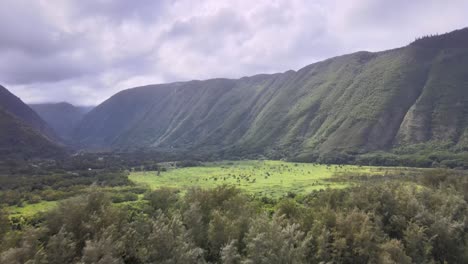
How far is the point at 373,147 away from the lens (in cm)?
18512

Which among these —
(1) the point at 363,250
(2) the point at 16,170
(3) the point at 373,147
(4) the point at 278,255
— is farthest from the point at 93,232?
(3) the point at 373,147

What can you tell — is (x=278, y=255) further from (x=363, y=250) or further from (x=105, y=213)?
(x=105, y=213)

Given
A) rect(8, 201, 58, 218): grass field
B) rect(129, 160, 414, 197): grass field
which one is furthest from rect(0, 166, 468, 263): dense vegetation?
rect(129, 160, 414, 197): grass field

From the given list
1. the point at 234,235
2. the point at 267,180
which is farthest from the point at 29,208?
the point at 267,180

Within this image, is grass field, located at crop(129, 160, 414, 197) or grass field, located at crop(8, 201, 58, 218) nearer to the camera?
grass field, located at crop(8, 201, 58, 218)

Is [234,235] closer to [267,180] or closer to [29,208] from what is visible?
[29,208]

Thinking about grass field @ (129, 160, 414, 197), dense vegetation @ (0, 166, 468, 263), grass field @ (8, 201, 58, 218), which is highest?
dense vegetation @ (0, 166, 468, 263)

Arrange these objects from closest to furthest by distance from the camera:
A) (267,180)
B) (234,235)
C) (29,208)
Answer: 1. (234,235)
2. (29,208)
3. (267,180)

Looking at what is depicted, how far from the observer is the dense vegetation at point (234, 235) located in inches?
1141

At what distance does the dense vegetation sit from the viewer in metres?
29.0

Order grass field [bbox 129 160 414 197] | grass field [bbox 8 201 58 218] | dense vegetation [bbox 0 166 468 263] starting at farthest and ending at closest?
grass field [bbox 129 160 414 197] → grass field [bbox 8 201 58 218] → dense vegetation [bbox 0 166 468 263]

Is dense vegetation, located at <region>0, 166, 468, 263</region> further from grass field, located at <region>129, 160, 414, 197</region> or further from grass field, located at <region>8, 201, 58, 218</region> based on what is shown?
grass field, located at <region>129, 160, 414, 197</region>

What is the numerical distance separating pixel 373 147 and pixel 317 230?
15926 centimetres

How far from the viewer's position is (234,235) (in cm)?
3728
